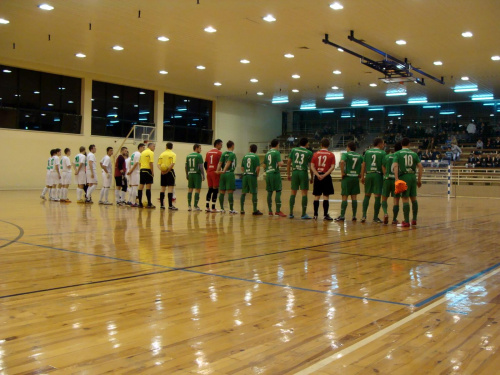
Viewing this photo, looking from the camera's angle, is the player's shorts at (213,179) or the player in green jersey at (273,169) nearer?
the player in green jersey at (273,169)

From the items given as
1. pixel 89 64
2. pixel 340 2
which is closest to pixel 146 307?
pixel 340 2

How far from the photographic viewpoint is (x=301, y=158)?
10156 mm

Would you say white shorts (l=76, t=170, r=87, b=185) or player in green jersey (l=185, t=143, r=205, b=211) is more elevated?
player in green jersey (l=185, t=143, r=205, b=211)

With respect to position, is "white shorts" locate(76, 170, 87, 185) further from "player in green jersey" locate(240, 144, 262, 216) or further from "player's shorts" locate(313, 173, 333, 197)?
"player's shorts" locate(313, 173, 333, 197)

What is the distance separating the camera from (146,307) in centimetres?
329

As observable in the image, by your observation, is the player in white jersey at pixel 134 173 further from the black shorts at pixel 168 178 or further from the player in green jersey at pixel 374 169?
the player in green jersey at pixel 374 169

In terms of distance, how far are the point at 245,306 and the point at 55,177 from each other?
13157 millimetres

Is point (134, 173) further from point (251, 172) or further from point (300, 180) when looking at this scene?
point (300, 180)

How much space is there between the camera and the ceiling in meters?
13.4

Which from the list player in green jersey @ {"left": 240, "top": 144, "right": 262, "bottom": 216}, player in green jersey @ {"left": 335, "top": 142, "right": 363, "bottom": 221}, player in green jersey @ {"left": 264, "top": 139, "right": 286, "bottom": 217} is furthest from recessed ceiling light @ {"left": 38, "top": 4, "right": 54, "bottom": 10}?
player in green jersey @ {"left": 335, "top": 142, "right": 363, "bottom": 221}

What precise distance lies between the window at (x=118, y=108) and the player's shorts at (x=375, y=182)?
17.1m

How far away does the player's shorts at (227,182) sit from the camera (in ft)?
36.6

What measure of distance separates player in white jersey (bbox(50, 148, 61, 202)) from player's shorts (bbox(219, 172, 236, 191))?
6030 millimetres

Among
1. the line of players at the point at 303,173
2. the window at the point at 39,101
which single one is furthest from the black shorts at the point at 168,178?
the window at the point at 39,101
